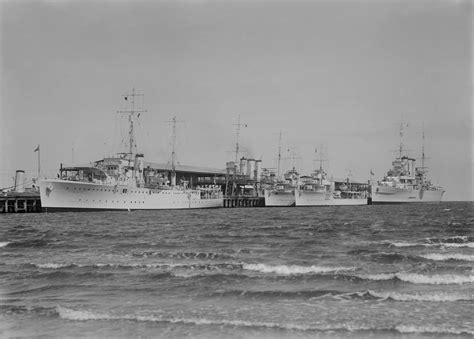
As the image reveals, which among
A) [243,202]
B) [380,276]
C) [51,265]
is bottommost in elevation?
[243,202]

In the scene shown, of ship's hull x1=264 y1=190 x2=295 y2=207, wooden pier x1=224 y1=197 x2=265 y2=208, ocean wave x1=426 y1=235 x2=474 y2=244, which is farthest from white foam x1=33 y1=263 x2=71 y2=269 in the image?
ship's hull x1=264 y1=190 x2=295 y2=207

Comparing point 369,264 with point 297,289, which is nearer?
point 297,289

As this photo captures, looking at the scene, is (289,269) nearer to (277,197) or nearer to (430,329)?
(430,329)

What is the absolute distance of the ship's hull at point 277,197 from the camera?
356 feet

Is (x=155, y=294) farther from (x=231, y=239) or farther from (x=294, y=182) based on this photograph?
(x=294, y=182)

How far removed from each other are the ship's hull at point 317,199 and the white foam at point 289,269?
3586 inches

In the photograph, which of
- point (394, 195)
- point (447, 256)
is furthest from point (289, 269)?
point (394, 195)

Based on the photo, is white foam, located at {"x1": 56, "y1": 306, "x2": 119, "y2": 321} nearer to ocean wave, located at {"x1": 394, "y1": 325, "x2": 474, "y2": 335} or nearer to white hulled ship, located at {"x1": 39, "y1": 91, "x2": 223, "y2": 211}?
ocean wave, located at {"x1": 394, "y1": 325, "x2": 474, "y2": 335}

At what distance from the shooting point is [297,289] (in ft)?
49.3

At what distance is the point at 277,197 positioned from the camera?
357ft

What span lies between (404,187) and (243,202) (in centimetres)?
4183

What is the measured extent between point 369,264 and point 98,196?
48.9 meters

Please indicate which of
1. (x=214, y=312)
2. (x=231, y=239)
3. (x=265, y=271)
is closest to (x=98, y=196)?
(x=231, y=239)

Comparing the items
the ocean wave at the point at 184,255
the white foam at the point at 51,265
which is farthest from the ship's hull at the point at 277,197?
the white foam at the point at 51,265
